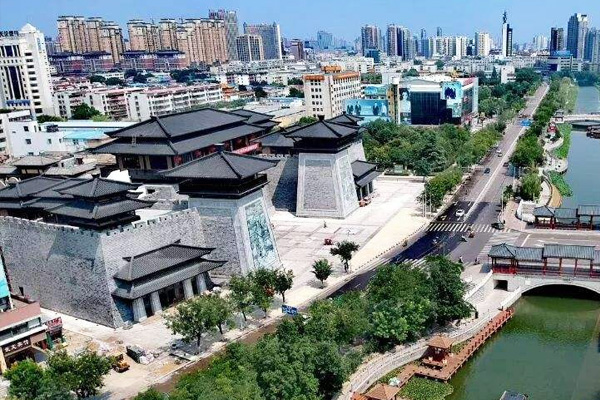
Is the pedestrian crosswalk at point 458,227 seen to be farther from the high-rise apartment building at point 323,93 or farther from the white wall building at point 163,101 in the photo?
the white wall building at point 163,101

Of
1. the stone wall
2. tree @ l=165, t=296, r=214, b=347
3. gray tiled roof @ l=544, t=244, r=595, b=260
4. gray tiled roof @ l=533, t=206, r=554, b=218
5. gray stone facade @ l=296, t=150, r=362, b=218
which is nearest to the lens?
tree @ l=165, t=296, r=214, b=347

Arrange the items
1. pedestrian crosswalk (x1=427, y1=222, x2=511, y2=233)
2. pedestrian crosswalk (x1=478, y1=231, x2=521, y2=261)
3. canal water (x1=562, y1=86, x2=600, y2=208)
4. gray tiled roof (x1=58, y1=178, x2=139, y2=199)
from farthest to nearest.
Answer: canal water (x1=562, y1=86, x2=600, y2=208)
pedestrian crosswalk (x1=427, y1=222, x2=511, y2=233)
pedestrian crosswalk (x1=478, y1=231, x2=521, y2=261)
gray tiled roof (x1=58, y1=178, x2=139, y2=199)

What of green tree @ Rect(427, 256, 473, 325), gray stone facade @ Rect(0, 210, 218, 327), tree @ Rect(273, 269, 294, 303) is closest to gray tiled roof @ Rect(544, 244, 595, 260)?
green tree @ Rect(427, 256, 473, 325)

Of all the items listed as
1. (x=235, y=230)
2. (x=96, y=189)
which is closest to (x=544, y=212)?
(x=235, y=230)

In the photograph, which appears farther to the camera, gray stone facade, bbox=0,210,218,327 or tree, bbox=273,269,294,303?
tree, bbox=273,269,294,303

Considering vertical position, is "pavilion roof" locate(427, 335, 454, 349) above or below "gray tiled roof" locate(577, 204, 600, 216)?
below

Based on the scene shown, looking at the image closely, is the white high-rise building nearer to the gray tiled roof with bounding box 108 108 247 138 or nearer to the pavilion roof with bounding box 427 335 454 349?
the gray tiled roof with bounding box 108 108 247 138

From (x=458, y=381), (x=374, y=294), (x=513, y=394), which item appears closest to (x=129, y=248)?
(x=374, y=294)

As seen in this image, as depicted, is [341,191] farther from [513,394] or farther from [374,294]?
[513,394]
